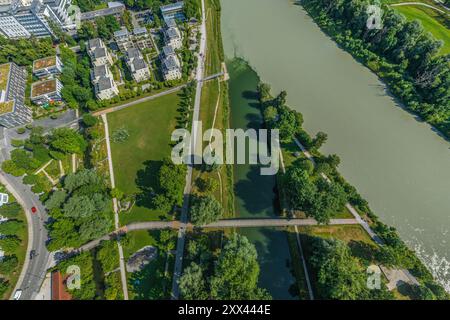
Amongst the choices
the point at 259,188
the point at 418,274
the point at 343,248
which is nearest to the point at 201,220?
the point at 259,188

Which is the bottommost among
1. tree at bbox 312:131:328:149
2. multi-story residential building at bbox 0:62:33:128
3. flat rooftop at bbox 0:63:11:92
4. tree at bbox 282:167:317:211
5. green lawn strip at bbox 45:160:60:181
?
green lawn strip at bbox 45:160:60:181

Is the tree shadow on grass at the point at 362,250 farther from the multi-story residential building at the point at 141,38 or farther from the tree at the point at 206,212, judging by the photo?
the multi-story residential building at the point at 141,38

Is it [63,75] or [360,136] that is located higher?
[63,75]

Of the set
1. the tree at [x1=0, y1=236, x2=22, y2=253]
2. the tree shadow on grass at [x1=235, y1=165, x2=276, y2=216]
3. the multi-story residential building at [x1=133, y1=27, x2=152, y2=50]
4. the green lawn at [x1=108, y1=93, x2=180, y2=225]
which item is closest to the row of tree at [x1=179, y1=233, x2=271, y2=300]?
the tree shadow on grass at [x1=235, y1=165, x2=276, y2=216]

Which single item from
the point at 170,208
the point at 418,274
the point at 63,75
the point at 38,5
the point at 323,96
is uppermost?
the point at 38,5

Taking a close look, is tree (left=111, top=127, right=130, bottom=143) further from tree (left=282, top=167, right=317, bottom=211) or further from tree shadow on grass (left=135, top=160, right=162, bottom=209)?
tree (left=282, top=167, right=317, bottom=211)

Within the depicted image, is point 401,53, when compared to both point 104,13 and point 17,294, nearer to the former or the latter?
point 104,13

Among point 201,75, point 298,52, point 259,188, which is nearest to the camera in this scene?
point 259,188

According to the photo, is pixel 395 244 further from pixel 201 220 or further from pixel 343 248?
pixel 201 220
